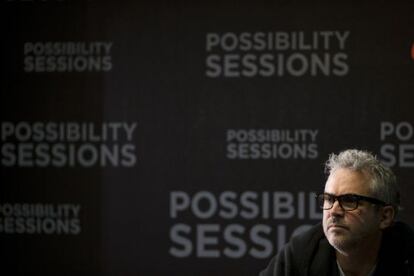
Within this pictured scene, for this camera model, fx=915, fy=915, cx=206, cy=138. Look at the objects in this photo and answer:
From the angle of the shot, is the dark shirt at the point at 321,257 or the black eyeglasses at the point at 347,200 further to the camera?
the dark shirt at the point at 321,257

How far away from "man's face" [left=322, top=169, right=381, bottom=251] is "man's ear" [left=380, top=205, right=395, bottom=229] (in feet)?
0.08

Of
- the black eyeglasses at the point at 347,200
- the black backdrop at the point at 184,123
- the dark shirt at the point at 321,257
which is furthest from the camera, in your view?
the black backdrop at the point at 184,123

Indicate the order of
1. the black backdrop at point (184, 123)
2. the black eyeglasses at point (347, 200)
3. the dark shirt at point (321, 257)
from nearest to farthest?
the black eyeglasses at point (347, 200)
the dark shirt at point (321, 257)
the black backdrop at point (184, 123)

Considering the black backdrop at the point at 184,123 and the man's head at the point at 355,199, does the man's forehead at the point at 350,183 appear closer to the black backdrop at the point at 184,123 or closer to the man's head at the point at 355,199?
the man's head at the point at 355,199

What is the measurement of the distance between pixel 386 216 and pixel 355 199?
0.15m

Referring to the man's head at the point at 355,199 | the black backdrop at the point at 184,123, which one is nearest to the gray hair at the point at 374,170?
the man's head at the point at 355,199

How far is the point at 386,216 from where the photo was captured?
2986 mm

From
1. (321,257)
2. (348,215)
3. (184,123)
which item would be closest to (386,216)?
(348,215)

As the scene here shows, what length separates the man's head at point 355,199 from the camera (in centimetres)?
291

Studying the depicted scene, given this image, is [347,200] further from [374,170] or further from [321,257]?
[321,257]

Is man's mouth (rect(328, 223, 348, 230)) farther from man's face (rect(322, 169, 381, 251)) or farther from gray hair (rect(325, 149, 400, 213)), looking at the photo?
gray hair (rect(325, 149, 400, 213))

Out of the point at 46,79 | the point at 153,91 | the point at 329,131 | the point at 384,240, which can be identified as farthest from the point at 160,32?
the point at 384,240

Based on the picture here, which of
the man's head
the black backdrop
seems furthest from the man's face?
the black backdrop

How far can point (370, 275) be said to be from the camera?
305 centimetres
